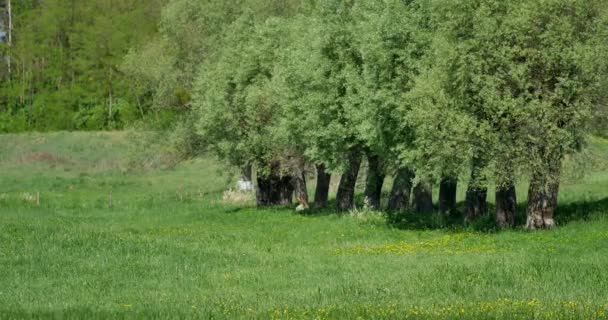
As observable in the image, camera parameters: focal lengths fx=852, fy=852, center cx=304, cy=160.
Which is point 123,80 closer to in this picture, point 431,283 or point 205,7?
point 205,7

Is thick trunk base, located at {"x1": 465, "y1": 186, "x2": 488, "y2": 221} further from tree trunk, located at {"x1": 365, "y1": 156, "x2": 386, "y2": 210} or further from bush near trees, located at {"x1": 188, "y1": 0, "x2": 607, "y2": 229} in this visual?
tree trunk, located at {"x1": 365, "y1": 156, "x2": 386, "y2": 210}

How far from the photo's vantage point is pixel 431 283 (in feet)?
62.4

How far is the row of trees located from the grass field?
209cm

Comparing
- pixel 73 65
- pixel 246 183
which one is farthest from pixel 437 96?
pixel 73 65

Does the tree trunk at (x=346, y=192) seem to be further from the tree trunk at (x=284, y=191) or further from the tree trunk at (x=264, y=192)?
the tree trunk at (x=284, y=191)

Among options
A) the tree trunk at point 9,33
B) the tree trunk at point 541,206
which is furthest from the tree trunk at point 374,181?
the tree trunk at point 9,33

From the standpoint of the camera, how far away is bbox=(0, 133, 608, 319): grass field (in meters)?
15.4

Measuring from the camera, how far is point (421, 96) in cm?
2950

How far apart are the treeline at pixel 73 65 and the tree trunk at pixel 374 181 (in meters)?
64.8

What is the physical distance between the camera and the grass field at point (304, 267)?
15352 millimetres

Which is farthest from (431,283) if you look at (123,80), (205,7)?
(123,80)

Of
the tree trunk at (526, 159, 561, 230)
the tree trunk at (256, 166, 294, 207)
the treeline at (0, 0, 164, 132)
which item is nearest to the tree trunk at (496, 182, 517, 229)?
the tree trunk at (526, 159, 561, 230)

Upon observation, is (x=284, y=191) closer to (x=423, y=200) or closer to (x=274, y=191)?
(x=274, y=191)

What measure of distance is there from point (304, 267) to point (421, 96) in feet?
29.1
